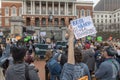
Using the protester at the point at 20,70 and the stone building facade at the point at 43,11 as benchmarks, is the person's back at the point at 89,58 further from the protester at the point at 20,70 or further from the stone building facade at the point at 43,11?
the stone building facade at the point at 43,11

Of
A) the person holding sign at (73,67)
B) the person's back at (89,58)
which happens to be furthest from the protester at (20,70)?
the person's back at (89,58)

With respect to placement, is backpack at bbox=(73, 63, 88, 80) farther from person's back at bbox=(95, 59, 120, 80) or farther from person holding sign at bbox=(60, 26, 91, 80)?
person's back at bbox=(95, 59, 120, 80)

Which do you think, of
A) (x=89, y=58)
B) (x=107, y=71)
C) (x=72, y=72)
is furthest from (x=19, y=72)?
(x=89, y=58)

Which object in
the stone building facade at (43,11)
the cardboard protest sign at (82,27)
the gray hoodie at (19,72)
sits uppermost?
the stone building facade at (43,11)

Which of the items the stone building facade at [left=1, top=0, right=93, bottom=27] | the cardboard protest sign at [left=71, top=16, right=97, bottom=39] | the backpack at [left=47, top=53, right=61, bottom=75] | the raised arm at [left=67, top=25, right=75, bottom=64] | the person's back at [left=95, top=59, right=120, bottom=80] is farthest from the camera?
Result: the stone building facade at [left=1, top=0, right=93, bottom=27]

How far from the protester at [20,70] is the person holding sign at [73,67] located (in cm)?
56

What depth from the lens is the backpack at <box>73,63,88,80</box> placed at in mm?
4477

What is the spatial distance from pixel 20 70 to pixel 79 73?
961 millimetres

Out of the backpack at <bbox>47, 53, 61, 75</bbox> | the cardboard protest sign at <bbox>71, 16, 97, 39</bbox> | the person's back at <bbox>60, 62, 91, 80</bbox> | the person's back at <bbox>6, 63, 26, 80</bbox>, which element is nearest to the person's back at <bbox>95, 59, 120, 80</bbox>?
the person's back at <bbox>60, 62, 91, 80</bbox>

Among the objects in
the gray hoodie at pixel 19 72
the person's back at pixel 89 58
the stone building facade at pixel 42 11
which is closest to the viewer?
the gray hoodie at pixel 19 72

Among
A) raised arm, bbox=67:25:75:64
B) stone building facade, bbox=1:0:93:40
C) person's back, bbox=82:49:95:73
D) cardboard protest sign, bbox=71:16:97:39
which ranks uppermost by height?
stone building facade, bbox=1:0:93:40

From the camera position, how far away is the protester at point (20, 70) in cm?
474

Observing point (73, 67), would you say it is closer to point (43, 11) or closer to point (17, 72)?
point (17, 72)

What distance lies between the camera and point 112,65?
5.60 m
